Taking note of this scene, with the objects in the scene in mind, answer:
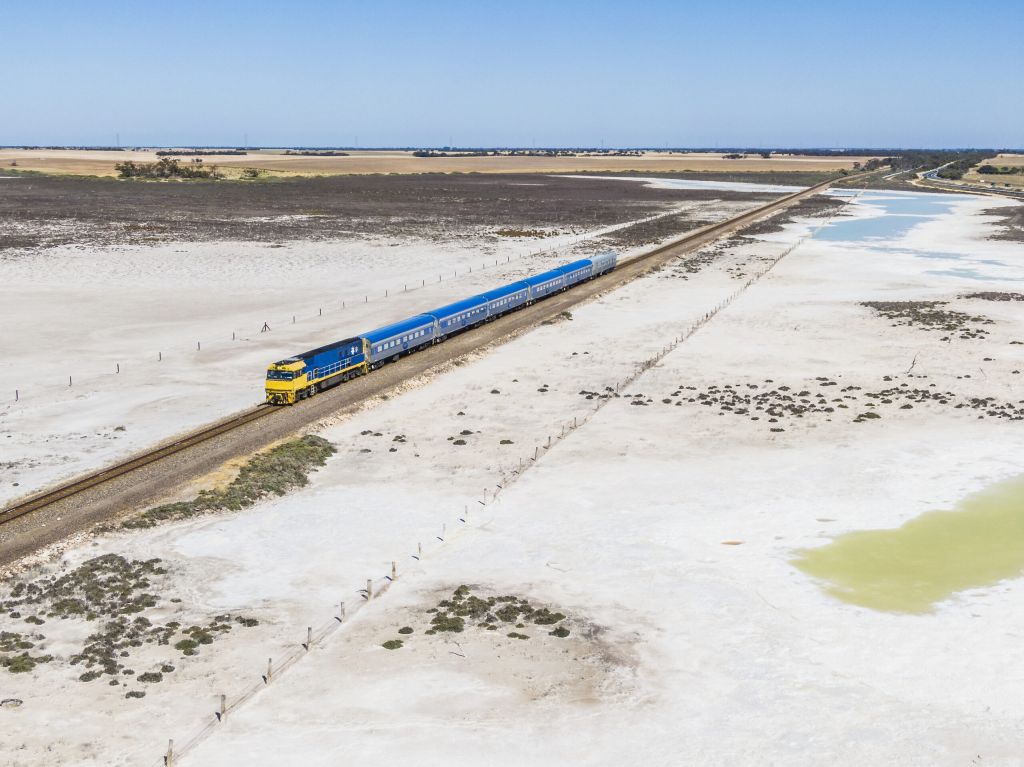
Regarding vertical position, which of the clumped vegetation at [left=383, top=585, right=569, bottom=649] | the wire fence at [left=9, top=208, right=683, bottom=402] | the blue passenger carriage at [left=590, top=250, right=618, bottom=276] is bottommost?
the clumped vegetation at [left=383, top=585, right=569, bottom=649]

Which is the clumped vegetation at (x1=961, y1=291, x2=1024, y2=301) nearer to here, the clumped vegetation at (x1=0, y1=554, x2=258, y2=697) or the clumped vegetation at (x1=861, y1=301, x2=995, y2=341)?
the clumped vegetation at (x1=861, y1=301, x2=995, y2=341)

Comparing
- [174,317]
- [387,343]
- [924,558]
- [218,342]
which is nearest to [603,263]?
[174,317]

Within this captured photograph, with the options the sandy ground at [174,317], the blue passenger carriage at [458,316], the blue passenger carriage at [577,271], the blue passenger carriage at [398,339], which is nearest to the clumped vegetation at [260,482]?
the sandy ground at [174,317]

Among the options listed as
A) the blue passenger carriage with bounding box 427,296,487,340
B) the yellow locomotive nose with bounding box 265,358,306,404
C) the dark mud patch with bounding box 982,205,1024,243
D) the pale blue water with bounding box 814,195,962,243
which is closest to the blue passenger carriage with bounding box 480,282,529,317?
the blue passenger carriage with bounding box 427,296,487,340

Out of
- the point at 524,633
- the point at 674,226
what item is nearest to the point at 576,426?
the point at 524,633

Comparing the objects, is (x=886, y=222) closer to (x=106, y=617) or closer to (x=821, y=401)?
(x=821, y=401)
